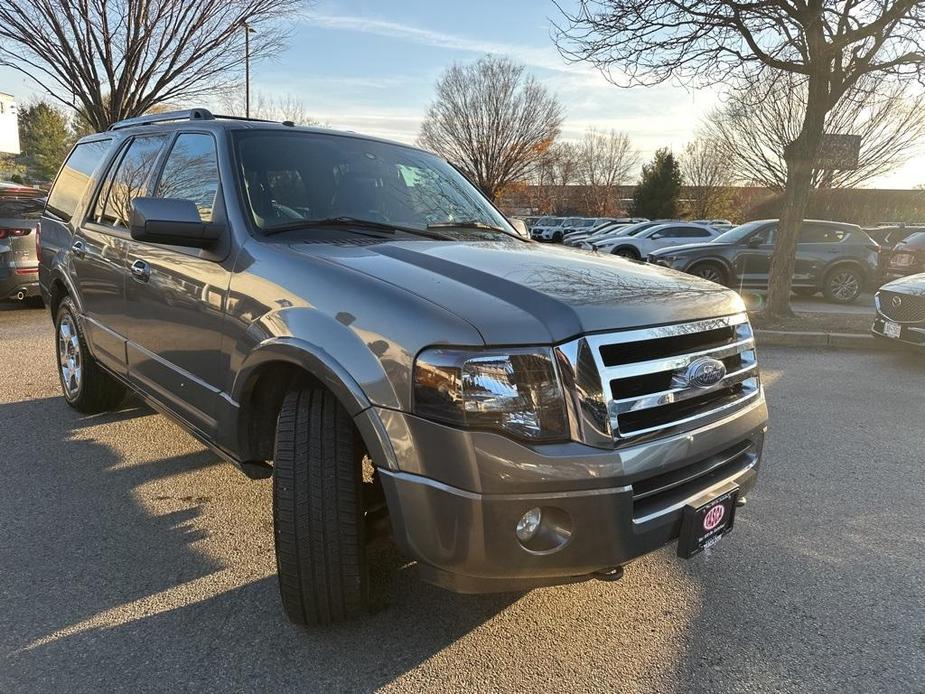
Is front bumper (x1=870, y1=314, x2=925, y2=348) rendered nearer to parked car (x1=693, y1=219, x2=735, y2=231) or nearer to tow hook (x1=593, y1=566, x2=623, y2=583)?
tow hook (x1=593, y1=566, x2=623, y2=583)

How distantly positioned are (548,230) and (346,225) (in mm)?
32525

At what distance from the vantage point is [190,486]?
11.7 ft

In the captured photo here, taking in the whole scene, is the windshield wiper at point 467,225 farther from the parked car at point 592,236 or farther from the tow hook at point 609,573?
the parked car at point 592,236

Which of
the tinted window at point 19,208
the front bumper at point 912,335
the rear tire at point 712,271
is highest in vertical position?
the tinted window at point 19,208

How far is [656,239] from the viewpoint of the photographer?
17969mm

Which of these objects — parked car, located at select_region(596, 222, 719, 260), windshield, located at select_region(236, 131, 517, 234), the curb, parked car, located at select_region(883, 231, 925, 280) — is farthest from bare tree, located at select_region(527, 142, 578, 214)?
windshield, located at select_region(236, 131, 517, 234)

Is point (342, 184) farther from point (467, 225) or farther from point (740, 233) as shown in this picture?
point (740, 233)

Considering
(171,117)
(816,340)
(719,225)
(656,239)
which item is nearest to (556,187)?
(719,225)

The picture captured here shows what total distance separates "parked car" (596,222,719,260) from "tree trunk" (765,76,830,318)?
744 cm

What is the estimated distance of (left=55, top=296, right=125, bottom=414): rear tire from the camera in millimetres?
4418

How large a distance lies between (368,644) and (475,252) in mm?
1532

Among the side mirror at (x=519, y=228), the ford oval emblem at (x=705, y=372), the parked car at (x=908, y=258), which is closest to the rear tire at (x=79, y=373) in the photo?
the side mirror at (x=519, y=228)

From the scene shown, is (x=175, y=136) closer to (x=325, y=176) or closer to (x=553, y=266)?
(x=325, y=176)

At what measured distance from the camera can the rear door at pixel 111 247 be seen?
3621 millimetres
